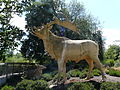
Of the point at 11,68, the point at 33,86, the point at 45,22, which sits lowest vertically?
the point at 33,86

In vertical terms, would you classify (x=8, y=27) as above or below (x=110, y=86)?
above

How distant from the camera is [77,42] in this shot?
11.3 meters

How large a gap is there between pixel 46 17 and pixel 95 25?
9.08 meters

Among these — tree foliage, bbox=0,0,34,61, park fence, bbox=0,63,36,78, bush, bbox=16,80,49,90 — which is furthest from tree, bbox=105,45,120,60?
bush, bbox=16,80,49,90

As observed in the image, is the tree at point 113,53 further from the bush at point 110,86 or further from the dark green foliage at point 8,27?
the bush at point 110,86

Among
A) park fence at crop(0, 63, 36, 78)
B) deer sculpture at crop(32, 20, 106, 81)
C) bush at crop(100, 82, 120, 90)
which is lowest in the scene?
bush at crop(100, 82, 120, 90)

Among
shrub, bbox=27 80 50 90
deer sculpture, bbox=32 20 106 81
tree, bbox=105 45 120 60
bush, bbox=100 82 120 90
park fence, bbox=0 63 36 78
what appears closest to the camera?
bush, bbox=100 82 120 90

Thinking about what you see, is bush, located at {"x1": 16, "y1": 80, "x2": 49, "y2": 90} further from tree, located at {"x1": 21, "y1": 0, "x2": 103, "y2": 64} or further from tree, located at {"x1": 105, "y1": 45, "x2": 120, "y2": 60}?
tree, located at {"x1": 105, "y1": 45, "x2": 120, "y2": 60}

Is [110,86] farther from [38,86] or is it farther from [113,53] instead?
[113,53]

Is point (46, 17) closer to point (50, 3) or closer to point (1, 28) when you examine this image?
point (50, 3)

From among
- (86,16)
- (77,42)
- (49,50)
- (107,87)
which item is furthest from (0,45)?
(86,16)

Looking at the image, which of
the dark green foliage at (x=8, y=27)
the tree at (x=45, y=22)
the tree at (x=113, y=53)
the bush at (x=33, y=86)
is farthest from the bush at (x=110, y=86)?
the tree at (x=113, y=53)

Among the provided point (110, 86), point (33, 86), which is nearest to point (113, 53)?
point (110, 86)

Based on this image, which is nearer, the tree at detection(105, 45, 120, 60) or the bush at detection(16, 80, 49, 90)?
the bush at detection(16, 80, 49, 90)
